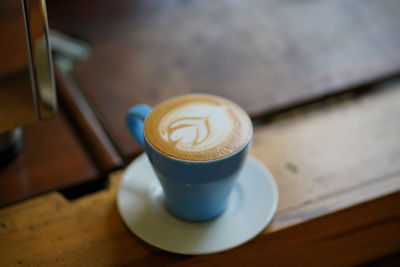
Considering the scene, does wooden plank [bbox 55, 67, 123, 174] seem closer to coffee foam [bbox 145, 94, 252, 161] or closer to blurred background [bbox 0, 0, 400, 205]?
blurred background [bbox 0, 0, 400, 205]

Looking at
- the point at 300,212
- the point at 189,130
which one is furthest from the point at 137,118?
the point at 300,212

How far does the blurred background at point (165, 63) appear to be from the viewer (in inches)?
25.4

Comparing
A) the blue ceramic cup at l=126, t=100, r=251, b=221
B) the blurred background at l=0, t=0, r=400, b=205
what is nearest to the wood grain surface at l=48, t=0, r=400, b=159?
the blurred background at l=0, t=0, r=400, b=205

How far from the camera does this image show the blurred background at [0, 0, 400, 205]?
65 cm

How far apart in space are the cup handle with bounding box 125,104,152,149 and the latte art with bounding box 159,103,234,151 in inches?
1.1

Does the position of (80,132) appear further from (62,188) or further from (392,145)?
A: (392,145)

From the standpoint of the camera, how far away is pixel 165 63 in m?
0.82

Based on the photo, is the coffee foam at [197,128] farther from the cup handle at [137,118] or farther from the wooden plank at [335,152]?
the wooden plank at [335,152]

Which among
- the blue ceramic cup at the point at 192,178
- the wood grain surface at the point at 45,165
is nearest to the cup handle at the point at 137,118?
the blue ceramic cup at the point at 192,178

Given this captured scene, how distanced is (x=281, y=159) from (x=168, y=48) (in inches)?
12.0

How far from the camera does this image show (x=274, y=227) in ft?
1.87

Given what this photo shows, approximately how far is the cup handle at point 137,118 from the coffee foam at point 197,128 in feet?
0.04

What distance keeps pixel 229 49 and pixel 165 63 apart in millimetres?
112

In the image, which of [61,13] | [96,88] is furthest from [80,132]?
[61,13]
